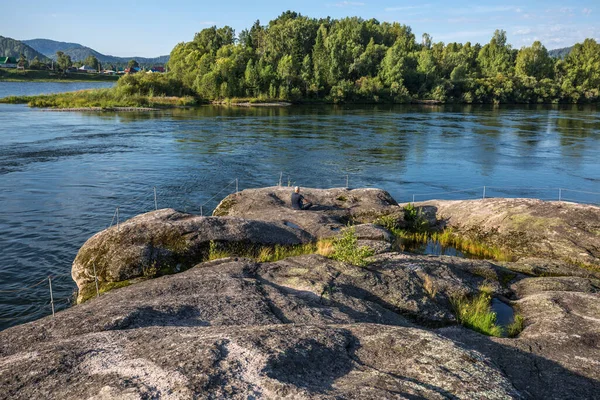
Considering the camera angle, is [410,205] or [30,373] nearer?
[30,373]

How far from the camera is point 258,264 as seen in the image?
14.6 metres

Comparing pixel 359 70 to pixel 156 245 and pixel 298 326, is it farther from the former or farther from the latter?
pixel 298 326

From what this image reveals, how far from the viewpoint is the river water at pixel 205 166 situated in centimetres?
2712

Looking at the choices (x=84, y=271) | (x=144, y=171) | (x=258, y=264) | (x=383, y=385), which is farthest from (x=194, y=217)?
(x=144, y=171)

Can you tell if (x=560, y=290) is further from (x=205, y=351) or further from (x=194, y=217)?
(x=194, y=217)

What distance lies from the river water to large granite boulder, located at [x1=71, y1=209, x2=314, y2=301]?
10.3 feet

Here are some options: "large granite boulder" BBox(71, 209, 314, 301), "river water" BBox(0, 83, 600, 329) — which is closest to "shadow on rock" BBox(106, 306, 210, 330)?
"large granite boulder" BBox(71, 209, 314, 301)

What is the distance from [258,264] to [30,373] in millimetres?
8427

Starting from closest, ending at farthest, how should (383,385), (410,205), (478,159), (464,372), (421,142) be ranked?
(383,385)
(464,372)
(410,205)
(478,159)
(421,142)

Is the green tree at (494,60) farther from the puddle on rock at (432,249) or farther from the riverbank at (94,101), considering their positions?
the puddle on rock at (432,249)

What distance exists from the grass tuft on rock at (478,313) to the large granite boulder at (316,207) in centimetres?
874

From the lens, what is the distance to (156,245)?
17344 mm

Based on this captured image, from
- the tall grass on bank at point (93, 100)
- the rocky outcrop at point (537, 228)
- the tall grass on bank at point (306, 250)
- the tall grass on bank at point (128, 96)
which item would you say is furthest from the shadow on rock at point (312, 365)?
the tall grass on bank at point (128, 96)

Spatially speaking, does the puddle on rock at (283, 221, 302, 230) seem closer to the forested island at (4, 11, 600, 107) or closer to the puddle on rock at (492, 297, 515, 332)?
the puddle on rock at (492, 297, 515, 332)
